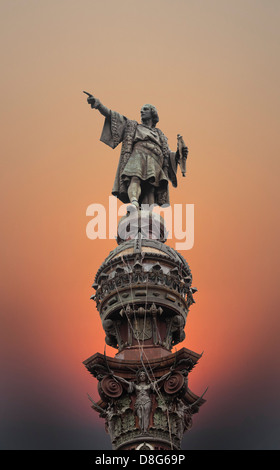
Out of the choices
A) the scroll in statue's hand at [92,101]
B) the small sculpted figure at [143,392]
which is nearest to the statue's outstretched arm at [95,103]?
the scroll in statue's hand at [92,101]

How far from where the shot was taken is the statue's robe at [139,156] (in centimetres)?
1830

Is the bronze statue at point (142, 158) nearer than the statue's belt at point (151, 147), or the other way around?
the bronze statue at point (142, 158)

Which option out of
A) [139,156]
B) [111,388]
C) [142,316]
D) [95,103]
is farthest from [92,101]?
[111,388]

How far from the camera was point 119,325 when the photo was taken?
1470cm

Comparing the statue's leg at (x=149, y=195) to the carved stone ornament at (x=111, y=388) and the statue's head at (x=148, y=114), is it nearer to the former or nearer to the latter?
the statue's head at (x=148, y=114)

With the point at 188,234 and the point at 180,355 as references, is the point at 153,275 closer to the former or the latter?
the point at 180,355

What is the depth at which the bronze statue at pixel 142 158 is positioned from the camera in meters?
18.2

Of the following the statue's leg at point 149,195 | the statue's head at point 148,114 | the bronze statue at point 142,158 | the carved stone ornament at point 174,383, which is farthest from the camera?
the statue's head at point 148,114

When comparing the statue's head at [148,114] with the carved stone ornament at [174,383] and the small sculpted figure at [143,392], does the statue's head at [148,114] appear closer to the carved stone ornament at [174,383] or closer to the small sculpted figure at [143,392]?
the small sculpted figure at [143,392]

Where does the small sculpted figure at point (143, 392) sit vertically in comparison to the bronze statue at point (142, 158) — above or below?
below

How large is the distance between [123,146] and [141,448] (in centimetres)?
954

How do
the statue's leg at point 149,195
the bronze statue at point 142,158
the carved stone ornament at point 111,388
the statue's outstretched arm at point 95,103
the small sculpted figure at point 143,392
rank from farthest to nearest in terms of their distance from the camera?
the statue's leg at point 149,195 → the bronze statue at point 142,158 → the statue's outstretched arm at point 95,103 → the carved stone ornament at point 111,388 → the small sculpted figure at point 143,392

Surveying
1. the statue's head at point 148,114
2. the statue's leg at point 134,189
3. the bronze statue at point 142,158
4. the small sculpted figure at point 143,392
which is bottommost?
the small sculpted figure at point 143,392

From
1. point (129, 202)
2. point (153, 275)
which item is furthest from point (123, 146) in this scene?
point (153, 275)
